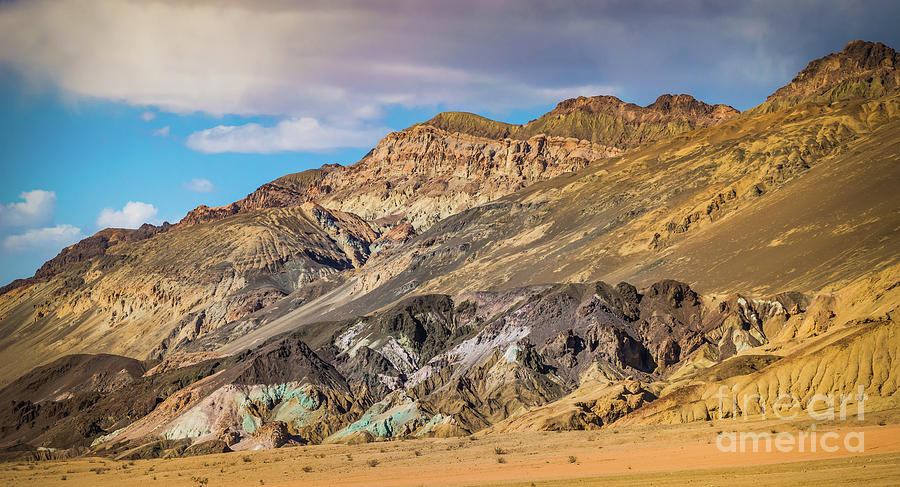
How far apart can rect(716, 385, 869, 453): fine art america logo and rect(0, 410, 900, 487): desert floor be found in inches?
22.2

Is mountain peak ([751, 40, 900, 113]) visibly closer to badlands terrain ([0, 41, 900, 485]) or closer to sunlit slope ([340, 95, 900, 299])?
badlands terrain ([0, 41, 900, 485])

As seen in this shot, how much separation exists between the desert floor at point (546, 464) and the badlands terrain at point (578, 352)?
24 cm

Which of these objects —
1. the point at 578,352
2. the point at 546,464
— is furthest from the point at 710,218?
the point at 546,464

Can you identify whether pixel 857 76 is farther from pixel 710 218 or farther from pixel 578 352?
pixel 578 352

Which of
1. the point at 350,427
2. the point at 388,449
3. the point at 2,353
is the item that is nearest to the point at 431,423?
the point at 350,427

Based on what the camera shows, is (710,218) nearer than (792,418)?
No

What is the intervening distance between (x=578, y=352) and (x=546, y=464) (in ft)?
156

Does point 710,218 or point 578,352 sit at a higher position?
point 710,218

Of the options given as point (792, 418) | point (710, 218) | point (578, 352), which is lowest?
point (792, 418)

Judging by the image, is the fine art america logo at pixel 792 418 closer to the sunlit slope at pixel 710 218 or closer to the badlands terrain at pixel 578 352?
the badlands terrain at pixel 578 352

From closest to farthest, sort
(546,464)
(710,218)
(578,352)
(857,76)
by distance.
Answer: (546,464), (578,352), (710,218), (857,76)

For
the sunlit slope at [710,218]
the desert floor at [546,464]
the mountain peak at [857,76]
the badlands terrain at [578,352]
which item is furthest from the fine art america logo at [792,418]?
the mountain peak at [857,76]

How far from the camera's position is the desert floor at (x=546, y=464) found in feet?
110

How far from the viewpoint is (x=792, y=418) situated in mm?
48031
